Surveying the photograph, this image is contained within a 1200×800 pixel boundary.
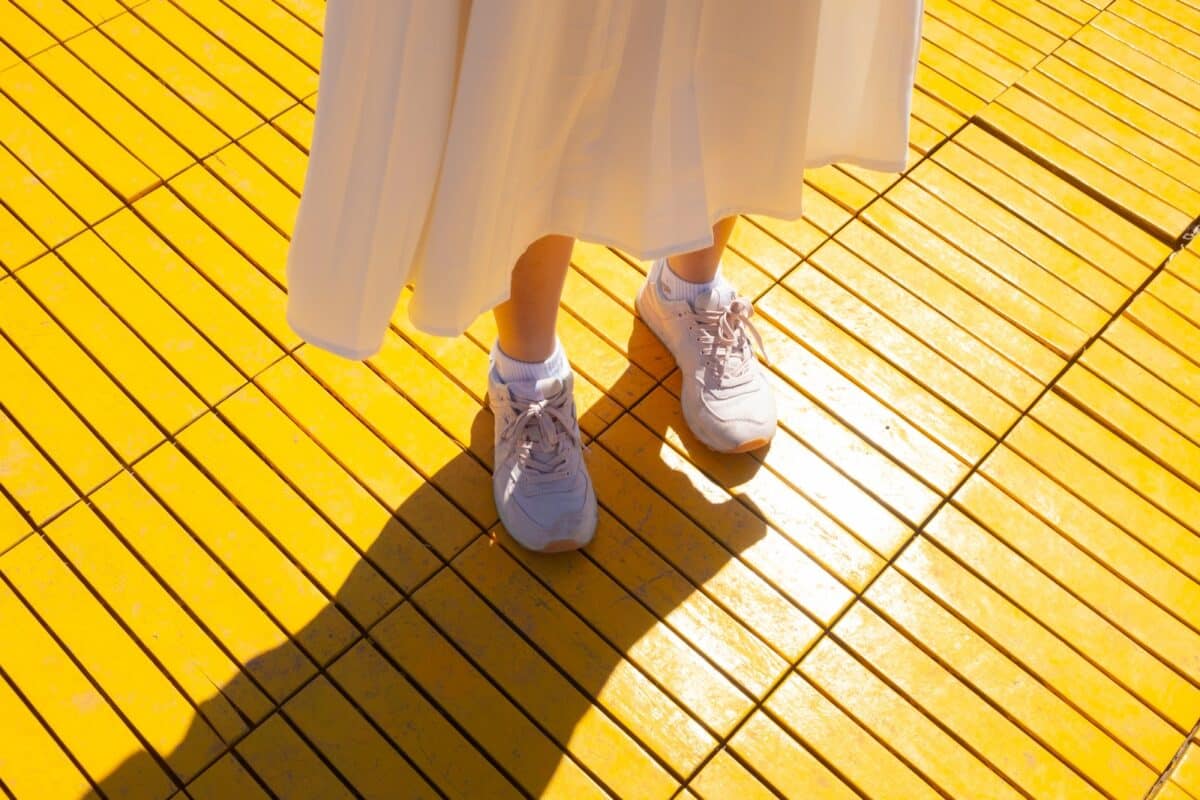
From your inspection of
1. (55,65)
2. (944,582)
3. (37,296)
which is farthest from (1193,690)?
(55,65)

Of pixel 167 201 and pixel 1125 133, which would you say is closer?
pixel 167 201

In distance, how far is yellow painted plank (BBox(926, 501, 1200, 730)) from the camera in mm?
1479

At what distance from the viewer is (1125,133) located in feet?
6.77

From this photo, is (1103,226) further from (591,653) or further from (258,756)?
(258,756)

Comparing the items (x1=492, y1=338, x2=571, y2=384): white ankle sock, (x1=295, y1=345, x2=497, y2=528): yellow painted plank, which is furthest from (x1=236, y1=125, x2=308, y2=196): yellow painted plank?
(x1=492, y1=338, x2=571, y2=384): white ankle sock

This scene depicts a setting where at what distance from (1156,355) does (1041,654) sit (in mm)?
582

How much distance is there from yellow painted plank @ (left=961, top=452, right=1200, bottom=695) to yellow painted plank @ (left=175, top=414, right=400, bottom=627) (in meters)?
0.84

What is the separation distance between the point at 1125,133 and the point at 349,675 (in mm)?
1648

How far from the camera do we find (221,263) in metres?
1.78

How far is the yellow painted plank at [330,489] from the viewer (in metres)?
1.52

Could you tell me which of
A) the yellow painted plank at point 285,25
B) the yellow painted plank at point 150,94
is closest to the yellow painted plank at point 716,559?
the yellow painted plank at point 150,94

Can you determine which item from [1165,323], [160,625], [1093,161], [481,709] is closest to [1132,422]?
[1165,323]

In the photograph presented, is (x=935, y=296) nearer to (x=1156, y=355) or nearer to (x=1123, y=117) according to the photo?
(x=1156, y=355)

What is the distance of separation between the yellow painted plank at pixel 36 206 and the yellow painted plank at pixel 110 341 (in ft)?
0.11
